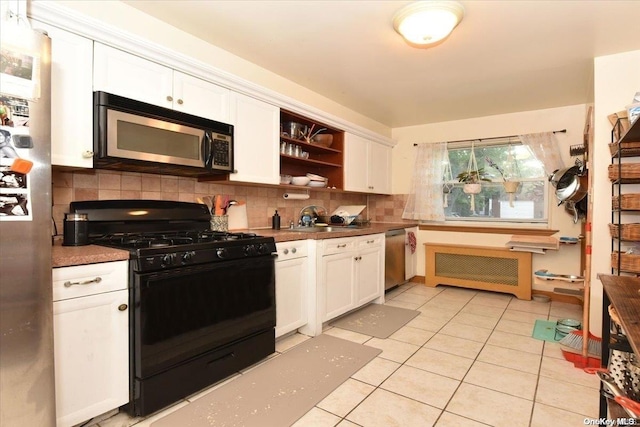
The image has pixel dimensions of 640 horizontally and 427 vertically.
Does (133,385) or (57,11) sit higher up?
(57,11)

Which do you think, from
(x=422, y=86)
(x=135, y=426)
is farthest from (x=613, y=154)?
(x=135, y=426)

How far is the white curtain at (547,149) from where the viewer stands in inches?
151

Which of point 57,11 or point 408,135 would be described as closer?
point 57,11

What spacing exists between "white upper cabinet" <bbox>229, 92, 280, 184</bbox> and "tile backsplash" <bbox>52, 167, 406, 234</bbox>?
1.11 feet

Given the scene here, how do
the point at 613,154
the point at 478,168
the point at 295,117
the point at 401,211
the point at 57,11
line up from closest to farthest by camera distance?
the point at 57,11
the point at 613,154
the point at 295,117
the point at 478,168
the point at 401,211

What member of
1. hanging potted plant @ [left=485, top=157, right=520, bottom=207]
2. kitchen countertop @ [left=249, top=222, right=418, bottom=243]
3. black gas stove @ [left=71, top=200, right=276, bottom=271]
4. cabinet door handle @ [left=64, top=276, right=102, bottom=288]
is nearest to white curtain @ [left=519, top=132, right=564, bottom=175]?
hanging potted plant @ [left=485, top=157, right=520, bottom=207]

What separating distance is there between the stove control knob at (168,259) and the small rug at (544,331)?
9.34ft

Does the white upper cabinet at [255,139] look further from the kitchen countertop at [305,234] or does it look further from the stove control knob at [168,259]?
the stove control knob at [168,259]

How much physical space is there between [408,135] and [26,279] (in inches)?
179

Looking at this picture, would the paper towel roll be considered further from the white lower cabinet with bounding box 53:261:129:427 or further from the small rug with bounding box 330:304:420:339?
the white lower cabinet with bounding box 53:261:129:427

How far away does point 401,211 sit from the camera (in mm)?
4875

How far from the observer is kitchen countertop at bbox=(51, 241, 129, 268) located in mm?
1442

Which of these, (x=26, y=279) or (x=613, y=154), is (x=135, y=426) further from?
(x=613, y=154)

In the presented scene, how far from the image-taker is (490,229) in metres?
4.29
